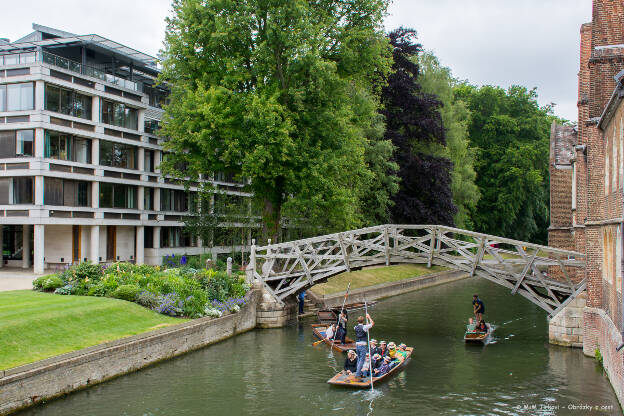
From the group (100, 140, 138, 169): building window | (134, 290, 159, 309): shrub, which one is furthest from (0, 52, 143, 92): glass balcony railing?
(134, 290, 159, 309): shrub

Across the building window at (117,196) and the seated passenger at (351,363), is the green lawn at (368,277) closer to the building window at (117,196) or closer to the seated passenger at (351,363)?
the building window at (117,196)

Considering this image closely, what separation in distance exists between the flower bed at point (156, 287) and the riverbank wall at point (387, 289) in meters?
6.13

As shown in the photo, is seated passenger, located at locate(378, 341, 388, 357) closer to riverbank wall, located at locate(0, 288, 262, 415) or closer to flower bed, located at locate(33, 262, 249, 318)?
riverbank wall, located at locate(0, 288, 262, 415)

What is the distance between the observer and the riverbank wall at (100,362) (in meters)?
15.2

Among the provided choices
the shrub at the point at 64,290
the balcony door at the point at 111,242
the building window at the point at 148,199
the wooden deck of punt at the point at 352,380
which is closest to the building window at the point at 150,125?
the building window at the point at 148,199

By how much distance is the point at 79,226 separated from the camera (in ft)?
134

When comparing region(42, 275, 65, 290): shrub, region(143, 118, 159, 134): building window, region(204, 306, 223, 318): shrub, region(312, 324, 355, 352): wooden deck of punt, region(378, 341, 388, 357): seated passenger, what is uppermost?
region(143, 118, 159, 134): building window

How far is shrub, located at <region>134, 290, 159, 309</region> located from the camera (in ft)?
78.4

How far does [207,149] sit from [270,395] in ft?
58.2

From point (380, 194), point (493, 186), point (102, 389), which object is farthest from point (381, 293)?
point (493, 186)

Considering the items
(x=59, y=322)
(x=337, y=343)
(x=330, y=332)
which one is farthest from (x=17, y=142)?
(x=337, y=343)

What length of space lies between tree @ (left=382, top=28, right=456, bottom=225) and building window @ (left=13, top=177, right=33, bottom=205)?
24.8m

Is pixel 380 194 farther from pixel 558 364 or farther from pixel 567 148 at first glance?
pixel 558 364

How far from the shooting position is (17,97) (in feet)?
121
